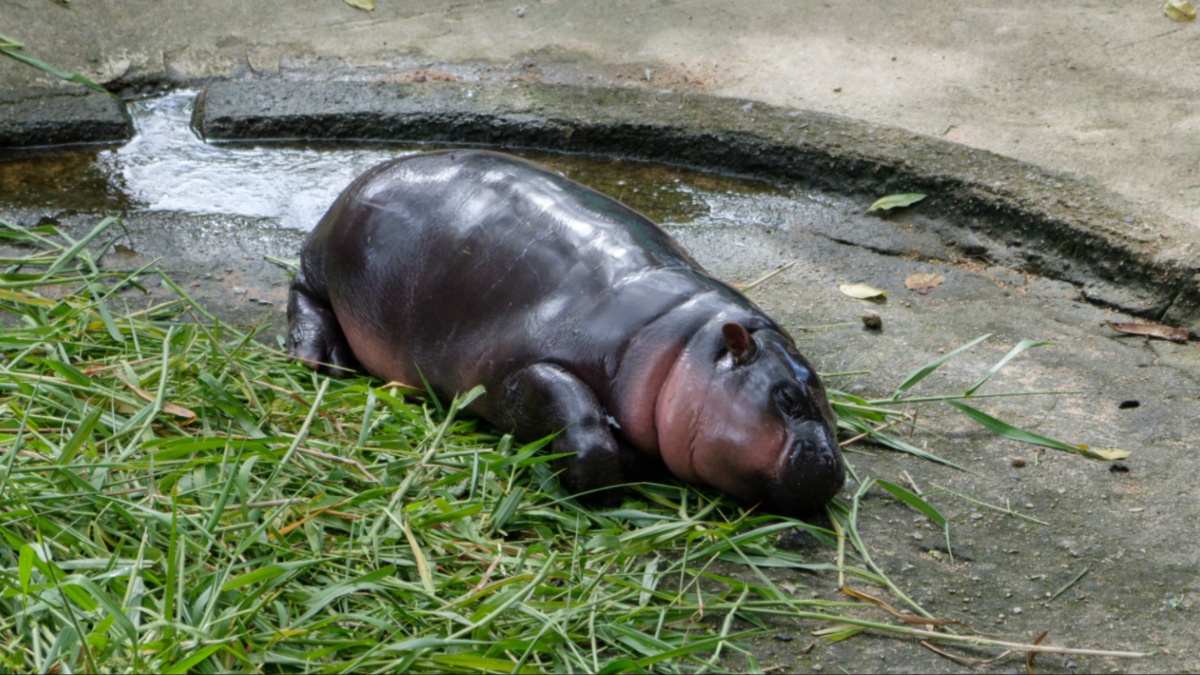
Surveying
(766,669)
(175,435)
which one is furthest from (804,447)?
(175,435)

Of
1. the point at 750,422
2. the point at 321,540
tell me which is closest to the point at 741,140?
the point at 750,422

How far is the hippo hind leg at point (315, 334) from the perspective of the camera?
3811 millimetres

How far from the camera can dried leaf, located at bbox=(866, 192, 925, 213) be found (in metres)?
5.17

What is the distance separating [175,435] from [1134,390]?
2.92m

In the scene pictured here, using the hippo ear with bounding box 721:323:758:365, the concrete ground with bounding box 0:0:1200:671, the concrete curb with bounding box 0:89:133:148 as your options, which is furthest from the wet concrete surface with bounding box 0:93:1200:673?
the hippo ear with bounding box 721:323:758:365

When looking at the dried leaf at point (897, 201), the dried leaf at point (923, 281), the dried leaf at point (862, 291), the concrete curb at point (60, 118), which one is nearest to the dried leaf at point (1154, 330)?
the dried leaf at point (923, 281)

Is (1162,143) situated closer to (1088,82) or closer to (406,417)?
(1088,82)

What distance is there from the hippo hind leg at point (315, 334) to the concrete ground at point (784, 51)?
105 inches

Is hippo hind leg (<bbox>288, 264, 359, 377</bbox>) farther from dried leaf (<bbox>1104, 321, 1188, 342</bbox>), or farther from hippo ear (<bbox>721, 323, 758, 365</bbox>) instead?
dried leaf (<bbox>1104, 321, 1188, 342</bbox>)

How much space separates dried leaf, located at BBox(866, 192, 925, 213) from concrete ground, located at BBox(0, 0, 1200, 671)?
60 millimetres

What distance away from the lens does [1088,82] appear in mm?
6168

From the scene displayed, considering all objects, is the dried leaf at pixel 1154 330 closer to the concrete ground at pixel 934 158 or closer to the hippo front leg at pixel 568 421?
the concrete ground at pixel 934 158

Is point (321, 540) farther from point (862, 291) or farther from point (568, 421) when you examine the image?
point (862, 291)

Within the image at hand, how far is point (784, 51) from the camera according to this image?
21.8ft
